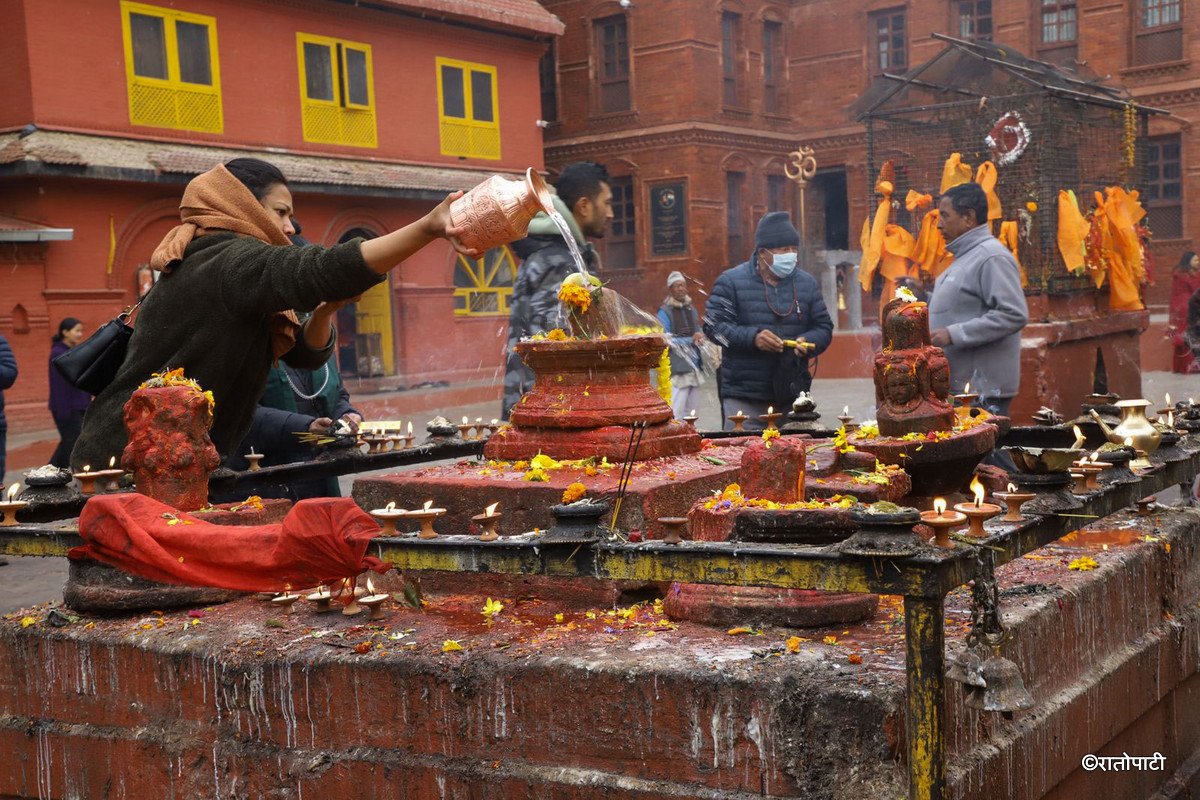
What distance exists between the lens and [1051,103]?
47.0ft

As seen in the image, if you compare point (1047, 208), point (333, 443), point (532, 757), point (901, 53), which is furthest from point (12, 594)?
point (901, 53)

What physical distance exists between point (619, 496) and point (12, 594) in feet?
19.5

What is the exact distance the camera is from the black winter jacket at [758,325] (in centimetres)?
838

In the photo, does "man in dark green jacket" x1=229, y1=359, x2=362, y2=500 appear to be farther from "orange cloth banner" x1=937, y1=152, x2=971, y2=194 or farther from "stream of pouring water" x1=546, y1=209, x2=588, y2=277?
"orange cloth banner" x1=937, y1=152, x2=971, y2=194

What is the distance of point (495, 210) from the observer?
345 centimetres

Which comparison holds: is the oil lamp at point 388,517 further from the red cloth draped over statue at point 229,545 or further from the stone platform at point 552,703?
the stone platform at point 552,703

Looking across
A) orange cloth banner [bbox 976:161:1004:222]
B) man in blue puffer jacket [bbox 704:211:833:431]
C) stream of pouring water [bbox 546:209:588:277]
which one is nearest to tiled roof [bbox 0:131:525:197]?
orange cloth banner [bbox 976:161:1004:222]

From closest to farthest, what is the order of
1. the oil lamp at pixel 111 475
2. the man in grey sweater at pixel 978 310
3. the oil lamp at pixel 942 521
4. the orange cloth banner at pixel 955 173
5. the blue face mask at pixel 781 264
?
the oil lamp at pixel 942 521, the oil lamp at pixel 111 475, the man in grey sweater at pixel 978 310, the blue face mask at pixel 781 264, the orange cloth banner at pixel 955 173

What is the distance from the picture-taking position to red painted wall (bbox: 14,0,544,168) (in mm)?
19203

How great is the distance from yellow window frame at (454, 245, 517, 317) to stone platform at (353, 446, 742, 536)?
20125mm

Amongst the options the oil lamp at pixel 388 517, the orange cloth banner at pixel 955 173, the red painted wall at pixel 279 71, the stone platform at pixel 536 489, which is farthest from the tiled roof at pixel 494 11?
the oil lamp at pixel 388 517

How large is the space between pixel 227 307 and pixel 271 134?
19.4 metres

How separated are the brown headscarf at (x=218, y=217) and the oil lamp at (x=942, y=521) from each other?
216 centimetres

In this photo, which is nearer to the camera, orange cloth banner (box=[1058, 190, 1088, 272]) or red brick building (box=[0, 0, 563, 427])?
orange cloth banner (box=[1058, 190, 1088, 272])
